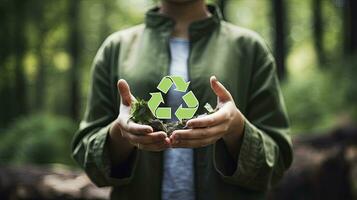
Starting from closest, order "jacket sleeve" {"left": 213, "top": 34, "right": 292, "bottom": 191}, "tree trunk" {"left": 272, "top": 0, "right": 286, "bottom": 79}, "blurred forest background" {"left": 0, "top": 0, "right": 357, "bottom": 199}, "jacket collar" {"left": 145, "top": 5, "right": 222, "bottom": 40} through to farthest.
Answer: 1. "jacket sleeve" {"left": 213, "top": 34, "right": 292, "bottom": 191}
2. "jacket collar" {"left": 145, "top": 5, "right": 222, "bottom": 40}
3. "blurred forest background" {"left": 0, "top": 0, "right": 357, "bottom": 199}
4. "tree trunk" {"left": 272, "top": 0, "right": 286, "bottom": 79}

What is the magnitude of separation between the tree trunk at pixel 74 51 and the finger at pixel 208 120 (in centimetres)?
1828

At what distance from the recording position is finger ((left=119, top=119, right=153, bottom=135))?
208cm

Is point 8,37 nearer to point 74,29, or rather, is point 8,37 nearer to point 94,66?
point 74,29

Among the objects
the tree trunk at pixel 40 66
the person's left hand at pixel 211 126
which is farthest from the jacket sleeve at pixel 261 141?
the tree trunk at pixel 40 66

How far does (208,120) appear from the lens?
6.87ft

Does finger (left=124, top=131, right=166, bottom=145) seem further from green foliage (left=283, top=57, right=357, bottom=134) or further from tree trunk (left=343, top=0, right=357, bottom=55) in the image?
tree trunk (left=343, top=0, right=357, bottom=55)

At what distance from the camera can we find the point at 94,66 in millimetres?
2828

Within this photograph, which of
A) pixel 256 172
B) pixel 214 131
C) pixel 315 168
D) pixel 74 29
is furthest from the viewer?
pixel 74 29

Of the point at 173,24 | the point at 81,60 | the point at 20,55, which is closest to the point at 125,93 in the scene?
the point at 173,24

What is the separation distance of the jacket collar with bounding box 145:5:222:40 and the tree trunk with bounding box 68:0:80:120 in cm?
1753

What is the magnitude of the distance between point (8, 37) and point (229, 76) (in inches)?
657

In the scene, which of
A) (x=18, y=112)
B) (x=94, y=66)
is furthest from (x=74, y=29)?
(x=94, y=66)

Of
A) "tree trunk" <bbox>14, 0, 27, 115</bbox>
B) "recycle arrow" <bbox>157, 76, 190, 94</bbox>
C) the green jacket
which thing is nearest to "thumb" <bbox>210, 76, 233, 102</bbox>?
"recycle arrow" <bbox>157, 76, 190, 94</bbox>

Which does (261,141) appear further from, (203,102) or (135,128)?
(135,128)
